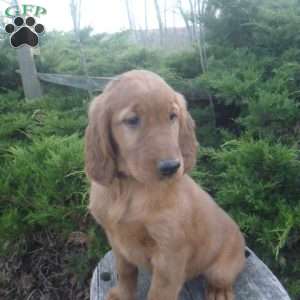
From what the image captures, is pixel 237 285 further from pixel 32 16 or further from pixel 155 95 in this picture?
pixel 32 16

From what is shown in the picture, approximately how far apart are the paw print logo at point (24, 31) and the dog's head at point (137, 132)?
3626 mm

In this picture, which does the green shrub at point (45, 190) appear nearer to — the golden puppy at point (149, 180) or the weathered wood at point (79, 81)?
the weathered wood at point (79, 81)

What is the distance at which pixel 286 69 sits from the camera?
3525 mm

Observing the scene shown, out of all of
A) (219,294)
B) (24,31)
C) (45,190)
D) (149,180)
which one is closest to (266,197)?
(219,294)

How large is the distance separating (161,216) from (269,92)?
1.92 m

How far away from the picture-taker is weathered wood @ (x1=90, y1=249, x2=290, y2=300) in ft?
6.96

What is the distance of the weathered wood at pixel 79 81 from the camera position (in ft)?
13.9

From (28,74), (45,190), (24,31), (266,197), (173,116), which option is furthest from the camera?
(28,74)

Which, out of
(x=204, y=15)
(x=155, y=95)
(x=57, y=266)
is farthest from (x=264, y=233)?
(x=204, y=15)

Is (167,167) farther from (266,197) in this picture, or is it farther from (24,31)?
(24,31)

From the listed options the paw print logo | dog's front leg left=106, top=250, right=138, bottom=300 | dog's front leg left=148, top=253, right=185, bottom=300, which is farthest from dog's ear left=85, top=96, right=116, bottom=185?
the paw print logo

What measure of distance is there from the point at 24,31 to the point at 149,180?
14.0 feet

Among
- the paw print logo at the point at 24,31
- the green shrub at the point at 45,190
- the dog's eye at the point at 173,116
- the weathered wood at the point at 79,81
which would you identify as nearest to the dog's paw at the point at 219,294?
the dog's eye at the point at 173,116

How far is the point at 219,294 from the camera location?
2.11 metres
